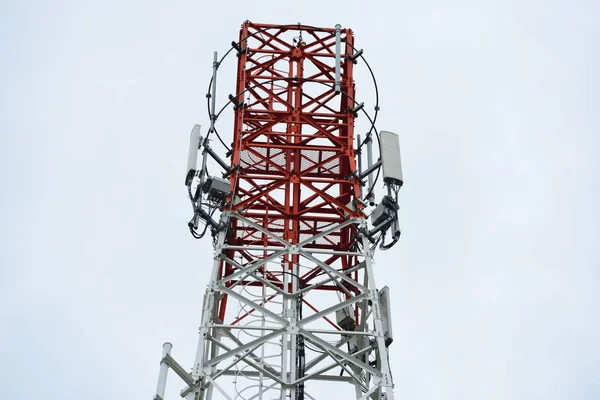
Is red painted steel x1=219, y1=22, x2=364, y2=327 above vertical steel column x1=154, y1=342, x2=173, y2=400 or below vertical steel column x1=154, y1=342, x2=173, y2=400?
above

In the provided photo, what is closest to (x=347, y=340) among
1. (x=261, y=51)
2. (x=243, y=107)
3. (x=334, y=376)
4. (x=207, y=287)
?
(x=334, y=376)

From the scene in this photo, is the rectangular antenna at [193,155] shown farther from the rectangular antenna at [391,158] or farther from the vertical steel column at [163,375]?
A: the vertical steel column at [163,375]

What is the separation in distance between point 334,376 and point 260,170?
6.19 metres

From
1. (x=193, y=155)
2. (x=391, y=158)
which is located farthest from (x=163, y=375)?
(x=391, y=158)

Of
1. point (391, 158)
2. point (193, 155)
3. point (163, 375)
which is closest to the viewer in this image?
point (163, 375)

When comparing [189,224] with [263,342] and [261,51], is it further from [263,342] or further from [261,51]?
[261,51]

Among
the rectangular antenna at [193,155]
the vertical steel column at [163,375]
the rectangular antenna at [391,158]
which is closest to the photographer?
the vertical steel column at [163,375]

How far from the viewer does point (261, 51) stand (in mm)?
29234

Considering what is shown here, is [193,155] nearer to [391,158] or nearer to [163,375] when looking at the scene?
[391,158]

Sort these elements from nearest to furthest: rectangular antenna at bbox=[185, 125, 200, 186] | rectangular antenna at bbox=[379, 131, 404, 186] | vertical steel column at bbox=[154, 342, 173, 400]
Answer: vertical steel column at bbox=[154, 342, 173, 400], rectangular antenna at bbox=[185, 125, 200, 186], rectangular antenna at bbox=[379, 131, 404, 186]

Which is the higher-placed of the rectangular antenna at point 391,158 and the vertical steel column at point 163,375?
the rectangular antenna at point 391,158

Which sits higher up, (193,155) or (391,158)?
(391,158)

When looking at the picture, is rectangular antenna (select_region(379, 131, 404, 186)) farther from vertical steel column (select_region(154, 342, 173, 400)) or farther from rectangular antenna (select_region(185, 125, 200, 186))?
vertical steel column (select_region(154, 342, 173, 400))

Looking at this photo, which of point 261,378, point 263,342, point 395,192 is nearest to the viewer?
point 263,342
